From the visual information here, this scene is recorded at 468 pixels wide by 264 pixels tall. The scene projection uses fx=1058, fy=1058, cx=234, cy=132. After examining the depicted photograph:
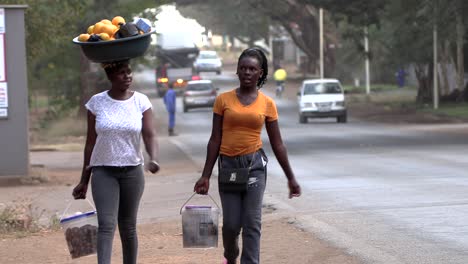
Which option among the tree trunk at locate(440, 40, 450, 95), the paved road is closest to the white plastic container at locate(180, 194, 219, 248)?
the paved road

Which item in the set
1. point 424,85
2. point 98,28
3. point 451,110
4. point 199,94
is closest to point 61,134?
point 451,110

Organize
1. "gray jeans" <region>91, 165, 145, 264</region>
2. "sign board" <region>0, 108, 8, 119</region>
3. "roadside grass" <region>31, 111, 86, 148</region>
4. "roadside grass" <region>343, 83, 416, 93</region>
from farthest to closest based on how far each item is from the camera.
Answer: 1. "roadside grass" <region>343, 83, 416, 93</region>
2. "roadside grass" <region>31, 111, 86, 148</region>
3. "sign board" <region>0, 108, 8, 119</region>
4. "gray jeans" <region>91, 165, 145, 264</region>

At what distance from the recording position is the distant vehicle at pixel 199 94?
52.8 m

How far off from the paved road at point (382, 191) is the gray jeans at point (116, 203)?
243 centimetres

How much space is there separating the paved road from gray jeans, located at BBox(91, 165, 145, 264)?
2.43 m

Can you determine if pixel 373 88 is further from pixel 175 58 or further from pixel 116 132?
pixel 116 132

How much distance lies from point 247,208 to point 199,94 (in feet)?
150

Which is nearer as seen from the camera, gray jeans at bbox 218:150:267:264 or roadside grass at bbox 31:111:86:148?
gray jeans at bbox 218:150:267:264

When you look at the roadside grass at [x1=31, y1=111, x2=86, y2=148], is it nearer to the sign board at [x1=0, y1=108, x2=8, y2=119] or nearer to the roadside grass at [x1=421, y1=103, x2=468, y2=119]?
the sign board at [x1=0, y1=108, x2=8, y2=119]

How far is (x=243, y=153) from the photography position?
780cm

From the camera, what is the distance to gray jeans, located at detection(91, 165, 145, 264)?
7688 millimetres

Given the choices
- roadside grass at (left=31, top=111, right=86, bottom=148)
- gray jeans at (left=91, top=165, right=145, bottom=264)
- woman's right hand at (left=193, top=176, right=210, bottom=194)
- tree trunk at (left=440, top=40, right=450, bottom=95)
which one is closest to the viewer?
gray jeans at (left=91, top=165, right=145, bottom=264)

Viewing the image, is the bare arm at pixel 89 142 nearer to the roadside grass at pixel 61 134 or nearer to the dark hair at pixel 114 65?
the dark hair at pixel 114 65

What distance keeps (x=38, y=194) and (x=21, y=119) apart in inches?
65.5
